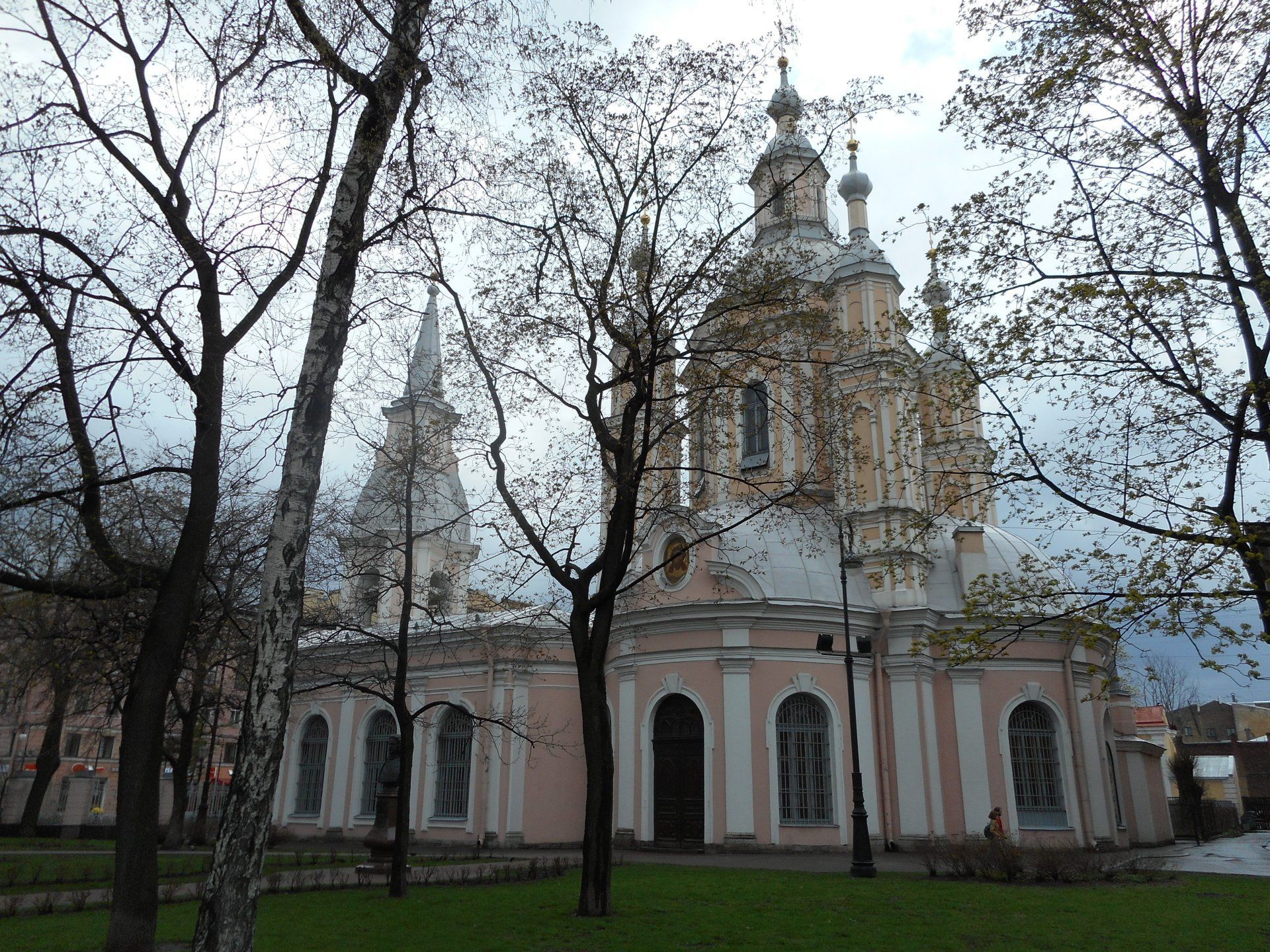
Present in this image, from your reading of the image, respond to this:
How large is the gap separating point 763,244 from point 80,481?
864 inches

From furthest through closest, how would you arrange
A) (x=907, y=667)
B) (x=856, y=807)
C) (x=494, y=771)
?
(x=494, y=771) < (x=907, y=667) < (x=856, y=807)

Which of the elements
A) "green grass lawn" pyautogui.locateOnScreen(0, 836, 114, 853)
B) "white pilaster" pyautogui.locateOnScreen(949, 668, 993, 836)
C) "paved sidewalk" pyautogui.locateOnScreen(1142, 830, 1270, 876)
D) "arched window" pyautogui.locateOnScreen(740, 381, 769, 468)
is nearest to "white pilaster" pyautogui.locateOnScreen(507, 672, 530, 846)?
"arched window" pyautogui.locateOnScreen(740, 381, 769, 468)

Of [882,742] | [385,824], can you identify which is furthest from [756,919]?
[882,742]

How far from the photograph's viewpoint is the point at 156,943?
8.90m

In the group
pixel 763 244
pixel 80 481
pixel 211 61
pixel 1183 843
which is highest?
pixel 763 244

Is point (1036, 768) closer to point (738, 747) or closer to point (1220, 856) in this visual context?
point (1220, 856)

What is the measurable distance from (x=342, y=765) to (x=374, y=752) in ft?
3.23

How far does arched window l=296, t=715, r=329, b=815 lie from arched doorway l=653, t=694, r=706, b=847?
11767 mm

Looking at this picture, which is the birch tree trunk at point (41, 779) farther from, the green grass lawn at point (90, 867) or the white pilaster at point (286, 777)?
the green grass lawn at point (90, 867)

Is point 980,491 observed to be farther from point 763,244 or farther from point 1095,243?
point 763,244

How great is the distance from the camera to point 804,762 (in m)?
20.4

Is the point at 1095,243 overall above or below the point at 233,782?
above

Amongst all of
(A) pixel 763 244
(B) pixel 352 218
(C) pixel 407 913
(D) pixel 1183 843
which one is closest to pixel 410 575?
(C) pixel 407 913

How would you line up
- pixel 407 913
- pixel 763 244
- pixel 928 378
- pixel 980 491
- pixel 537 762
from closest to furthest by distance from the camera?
A: 1. pixel 980 491
2. pixel 407 913
3. pixel 537 762
4. pixel 763 244
5. pixel 928 378
